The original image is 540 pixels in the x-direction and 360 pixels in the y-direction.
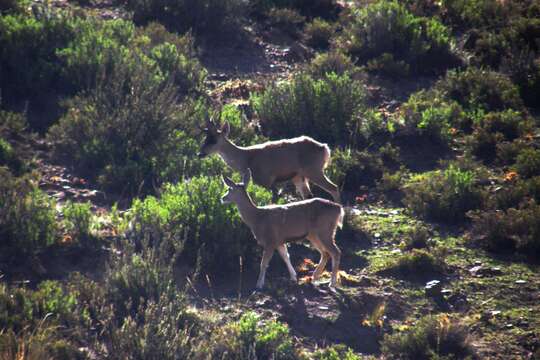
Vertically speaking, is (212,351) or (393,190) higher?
(212,351)

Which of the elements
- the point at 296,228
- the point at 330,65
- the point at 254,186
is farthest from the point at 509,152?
the point at 296,228

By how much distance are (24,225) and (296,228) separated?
3.39 meters

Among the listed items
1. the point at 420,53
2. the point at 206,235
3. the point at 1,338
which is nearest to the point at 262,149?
the point at 206,235

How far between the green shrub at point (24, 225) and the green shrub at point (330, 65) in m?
7.76

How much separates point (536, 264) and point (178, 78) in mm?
A: 7789

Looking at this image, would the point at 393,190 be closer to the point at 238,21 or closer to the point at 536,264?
the point at 536,264

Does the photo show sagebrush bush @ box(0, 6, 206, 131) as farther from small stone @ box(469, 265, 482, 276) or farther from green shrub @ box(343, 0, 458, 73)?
small stone @ box(469, 265, 482, 276)

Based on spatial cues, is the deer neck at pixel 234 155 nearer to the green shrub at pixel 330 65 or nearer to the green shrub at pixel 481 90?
the green shrub at pixel 330 65

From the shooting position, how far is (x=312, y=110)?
623 inches

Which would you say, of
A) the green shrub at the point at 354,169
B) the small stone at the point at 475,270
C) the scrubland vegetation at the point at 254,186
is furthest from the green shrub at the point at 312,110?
the small stone at the point at 475,270

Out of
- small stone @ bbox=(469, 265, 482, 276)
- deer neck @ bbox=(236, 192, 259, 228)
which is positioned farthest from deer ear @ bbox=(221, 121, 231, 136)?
small stone @ bbox=(469, 265, 482, 276)

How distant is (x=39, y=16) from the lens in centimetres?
1714

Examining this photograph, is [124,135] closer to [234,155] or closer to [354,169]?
[234,155]

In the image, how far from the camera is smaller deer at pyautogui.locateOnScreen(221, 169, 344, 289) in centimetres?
1125
